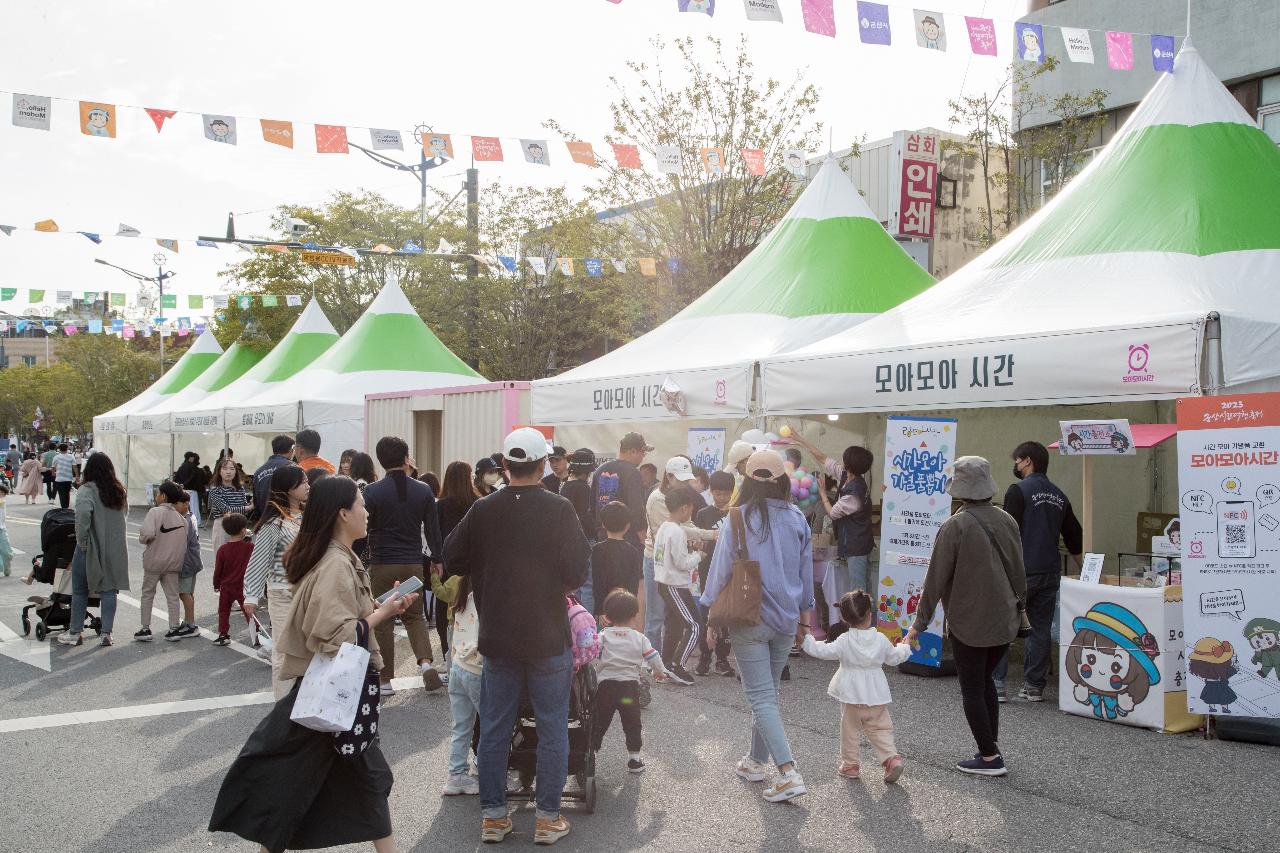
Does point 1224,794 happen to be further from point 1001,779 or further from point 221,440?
point 221,440

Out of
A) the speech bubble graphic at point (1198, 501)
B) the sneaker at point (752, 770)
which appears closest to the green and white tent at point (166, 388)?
the sneaker at point (752, 770)

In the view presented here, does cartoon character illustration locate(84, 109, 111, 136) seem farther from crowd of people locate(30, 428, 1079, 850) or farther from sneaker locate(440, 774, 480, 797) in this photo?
sneaker locate(440, 774, 480, 797)

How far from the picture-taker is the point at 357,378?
1922 centimetres

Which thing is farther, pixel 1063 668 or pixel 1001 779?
pixel 1063 668

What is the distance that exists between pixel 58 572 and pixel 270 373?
13417 mm

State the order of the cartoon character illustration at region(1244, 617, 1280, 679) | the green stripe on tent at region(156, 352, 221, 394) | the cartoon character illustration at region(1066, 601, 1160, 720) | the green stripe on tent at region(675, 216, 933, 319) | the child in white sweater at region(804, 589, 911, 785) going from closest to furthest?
the child in white sweater at region(804, 589, 911, 785) → the cartoon character illustration at region(1244, 617, 1280, 679) → the cartoon character illustration at region(1066, 601, 1160, 720) → the green stripe on tent at region(675, 216, 933, 319) → the green stripe on tent at region(156, 352, 221, 394)

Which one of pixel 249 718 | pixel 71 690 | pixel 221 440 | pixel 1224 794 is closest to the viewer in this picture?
pixel 1224 794

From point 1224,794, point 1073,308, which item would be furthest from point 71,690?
point 1073,308

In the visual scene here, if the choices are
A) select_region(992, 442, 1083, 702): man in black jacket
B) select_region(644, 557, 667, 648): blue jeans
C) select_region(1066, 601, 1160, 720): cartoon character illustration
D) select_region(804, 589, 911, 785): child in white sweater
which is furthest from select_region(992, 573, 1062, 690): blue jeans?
select_region(644, 557, 667, 648): blue jeans

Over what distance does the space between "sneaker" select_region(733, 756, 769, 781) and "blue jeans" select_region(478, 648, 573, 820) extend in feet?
4.16

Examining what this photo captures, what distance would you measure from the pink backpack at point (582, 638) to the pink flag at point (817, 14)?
6.53 m

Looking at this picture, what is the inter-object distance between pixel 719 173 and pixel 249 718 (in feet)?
43.7

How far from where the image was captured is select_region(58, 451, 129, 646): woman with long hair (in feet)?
28.9

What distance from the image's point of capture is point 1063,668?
267 inches
